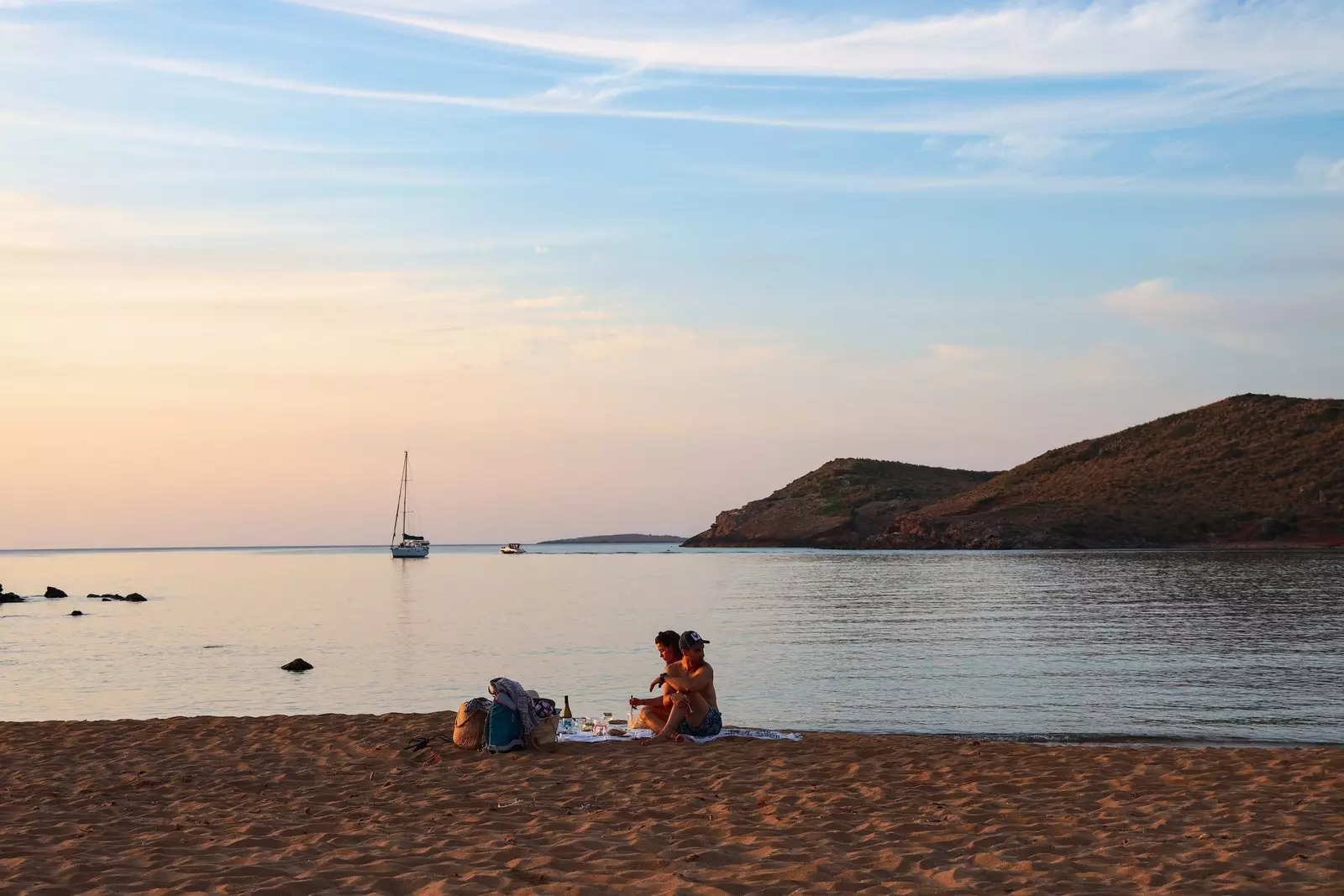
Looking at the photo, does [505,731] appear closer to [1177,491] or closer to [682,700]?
[682,700]

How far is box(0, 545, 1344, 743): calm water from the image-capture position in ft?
70.5

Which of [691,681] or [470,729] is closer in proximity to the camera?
[470,729]

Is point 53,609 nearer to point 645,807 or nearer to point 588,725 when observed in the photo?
point 588,725

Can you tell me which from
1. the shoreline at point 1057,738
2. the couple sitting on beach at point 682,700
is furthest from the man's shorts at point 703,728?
the shoreline at point 1057,738

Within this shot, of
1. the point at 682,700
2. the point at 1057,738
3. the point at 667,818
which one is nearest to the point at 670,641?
the point at 682,700

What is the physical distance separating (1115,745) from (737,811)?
835 centimetres

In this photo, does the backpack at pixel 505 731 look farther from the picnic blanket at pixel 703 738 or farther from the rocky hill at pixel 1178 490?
the rocky hill at pixel 1178 490

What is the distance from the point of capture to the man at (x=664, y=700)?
1548cm

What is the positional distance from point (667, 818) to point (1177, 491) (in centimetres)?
14749

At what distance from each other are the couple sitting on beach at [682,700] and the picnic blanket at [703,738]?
119 mm

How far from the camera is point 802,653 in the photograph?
32031mm

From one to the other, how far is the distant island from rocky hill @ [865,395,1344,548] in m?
0.18

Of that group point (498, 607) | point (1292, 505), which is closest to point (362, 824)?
point (498, 607)

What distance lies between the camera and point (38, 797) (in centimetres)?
1204
